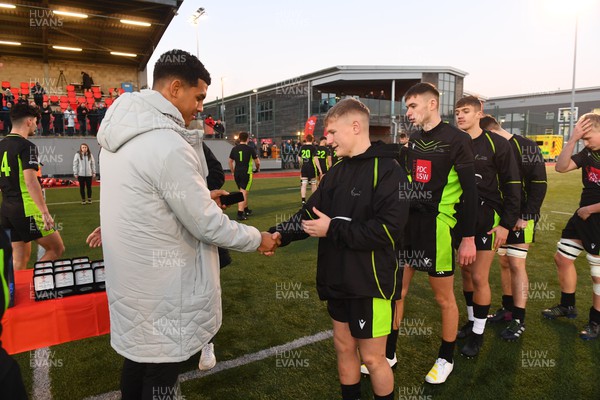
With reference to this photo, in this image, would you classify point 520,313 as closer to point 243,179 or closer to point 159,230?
point 159,230

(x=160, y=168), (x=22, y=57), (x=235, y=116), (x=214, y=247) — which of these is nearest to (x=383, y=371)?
(x=214, y=247)

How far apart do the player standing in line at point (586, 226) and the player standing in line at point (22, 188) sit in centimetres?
589

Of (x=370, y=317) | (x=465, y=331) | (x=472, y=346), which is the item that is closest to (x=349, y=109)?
(x=370, y=317)

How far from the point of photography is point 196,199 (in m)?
→ 1.79

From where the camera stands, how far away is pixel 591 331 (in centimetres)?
382

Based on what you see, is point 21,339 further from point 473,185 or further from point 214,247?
point 473,185

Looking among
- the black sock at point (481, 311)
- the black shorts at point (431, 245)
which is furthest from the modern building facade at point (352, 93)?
the black shorts at point (431, 245)

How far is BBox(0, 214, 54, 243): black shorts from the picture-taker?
441 centimetres

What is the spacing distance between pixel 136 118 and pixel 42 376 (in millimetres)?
2793

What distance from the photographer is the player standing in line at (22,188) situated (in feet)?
13.8

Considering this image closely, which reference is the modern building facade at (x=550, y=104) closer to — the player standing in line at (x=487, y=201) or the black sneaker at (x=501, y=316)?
the black sneaker at (x=501, y=316)

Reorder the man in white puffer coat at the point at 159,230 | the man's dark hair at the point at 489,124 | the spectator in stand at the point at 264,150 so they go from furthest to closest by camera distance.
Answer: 1. the spectator in stand at the point at 264,150
2. the man's dark hair at the point at 489,124
3. the man in white puffer coat at the point at 159,230

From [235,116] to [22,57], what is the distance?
30412 mm

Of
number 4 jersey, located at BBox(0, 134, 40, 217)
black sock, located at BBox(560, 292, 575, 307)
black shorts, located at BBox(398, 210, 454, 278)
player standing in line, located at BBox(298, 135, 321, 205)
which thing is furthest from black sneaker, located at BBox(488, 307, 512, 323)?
player standing in line, located at BBox(298, 135, 321, 205)
